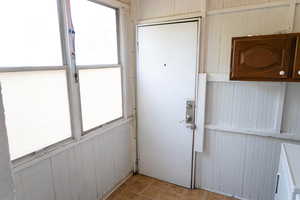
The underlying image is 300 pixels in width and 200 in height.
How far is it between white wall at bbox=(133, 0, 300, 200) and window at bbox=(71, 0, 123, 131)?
582 millimetres

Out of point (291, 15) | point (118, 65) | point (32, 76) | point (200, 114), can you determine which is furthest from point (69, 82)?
point (291, 15)

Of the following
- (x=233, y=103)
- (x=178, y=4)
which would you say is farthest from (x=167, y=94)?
(x=178, y=4)

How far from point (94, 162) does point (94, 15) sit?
1.64m

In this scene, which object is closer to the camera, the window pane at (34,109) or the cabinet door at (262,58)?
the window pane at (34,109)

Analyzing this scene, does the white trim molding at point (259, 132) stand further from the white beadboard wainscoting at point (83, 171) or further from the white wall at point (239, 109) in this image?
the white beadboard wainscoting at point (83, 171)

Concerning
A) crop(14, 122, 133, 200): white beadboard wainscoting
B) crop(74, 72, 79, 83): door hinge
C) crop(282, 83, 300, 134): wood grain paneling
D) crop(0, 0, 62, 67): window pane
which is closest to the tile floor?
crop(14, 122, 133, 200): white beadboard wainscoting

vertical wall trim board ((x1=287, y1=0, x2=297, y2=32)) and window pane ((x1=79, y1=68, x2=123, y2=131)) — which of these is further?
window pane ((x1=79, y1=68, x2=123, y2=131))

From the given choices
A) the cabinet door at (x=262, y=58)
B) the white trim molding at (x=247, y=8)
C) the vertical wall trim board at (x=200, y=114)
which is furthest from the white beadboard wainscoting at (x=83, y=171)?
the white trim molding at (x=247, y=8)

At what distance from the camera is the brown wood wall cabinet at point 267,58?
5.03ft

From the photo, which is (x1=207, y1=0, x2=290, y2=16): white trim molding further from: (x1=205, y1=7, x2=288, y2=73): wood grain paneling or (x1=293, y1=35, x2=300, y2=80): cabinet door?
(x1=293, y1=35, x2=300, y2=80): cabinet door

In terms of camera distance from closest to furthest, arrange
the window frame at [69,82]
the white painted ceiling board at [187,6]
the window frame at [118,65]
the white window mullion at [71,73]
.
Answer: the window frame at [69,82] < the white window mullion at [71,73] < the window frame at [118,65] < the white painted ceiling board at [187,6]

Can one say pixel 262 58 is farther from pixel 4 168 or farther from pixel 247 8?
pixel 4 168

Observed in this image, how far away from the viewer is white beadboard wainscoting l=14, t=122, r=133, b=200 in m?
1.52

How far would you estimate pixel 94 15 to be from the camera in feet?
6.66
